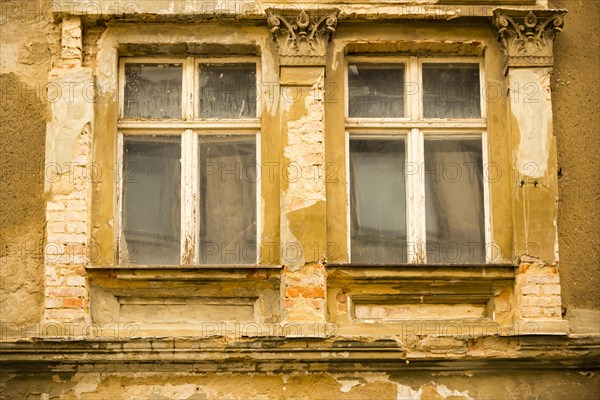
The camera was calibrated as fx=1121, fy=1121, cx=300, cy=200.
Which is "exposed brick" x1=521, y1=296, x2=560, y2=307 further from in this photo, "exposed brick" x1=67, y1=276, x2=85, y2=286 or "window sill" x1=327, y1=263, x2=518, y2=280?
"exposed brick" x1=67, y1=276, x2=85, y2=286

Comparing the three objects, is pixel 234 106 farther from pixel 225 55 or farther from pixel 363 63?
pixel 363 63

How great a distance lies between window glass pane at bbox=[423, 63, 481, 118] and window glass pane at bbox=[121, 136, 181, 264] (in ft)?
6.10

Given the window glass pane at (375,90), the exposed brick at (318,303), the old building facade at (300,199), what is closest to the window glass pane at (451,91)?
the old building facade at (300,199)

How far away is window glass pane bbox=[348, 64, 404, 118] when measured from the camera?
8.16 metres

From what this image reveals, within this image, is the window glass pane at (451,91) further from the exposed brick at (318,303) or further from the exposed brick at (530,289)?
the exposed brick at (318,303)

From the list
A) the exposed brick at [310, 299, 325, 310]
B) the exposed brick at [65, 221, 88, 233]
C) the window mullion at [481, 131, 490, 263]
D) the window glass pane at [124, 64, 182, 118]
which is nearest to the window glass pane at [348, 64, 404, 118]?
the window mullion at [481, 131, 490, 263]

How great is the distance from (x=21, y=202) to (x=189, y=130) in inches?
50.5

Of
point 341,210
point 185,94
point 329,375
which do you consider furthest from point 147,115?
point 329,375

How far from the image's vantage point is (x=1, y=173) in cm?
789

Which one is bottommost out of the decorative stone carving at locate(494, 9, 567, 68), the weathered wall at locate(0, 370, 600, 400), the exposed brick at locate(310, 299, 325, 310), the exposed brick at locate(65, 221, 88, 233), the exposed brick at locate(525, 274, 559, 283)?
the weathered wall at locate(0, 370, 600, 400)

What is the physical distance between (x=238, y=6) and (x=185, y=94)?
74 cm

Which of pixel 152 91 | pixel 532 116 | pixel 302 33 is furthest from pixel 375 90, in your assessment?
pixel 152 91

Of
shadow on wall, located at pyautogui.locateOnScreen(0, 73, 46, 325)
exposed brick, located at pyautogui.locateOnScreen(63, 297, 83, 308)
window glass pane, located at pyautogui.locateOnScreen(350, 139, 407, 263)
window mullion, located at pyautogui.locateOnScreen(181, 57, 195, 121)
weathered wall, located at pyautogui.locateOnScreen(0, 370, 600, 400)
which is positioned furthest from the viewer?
window mullion, located at pyautogui.locateOnScreen(181, 57, 195, 121)

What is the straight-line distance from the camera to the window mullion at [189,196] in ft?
25.8
